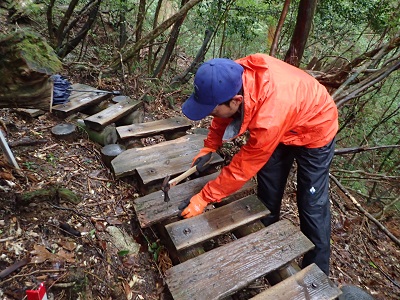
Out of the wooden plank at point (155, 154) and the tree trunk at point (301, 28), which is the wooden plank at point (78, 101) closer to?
the wooden plank at point (155, 154)

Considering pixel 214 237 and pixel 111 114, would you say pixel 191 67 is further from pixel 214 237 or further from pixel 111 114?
pixel 214 237

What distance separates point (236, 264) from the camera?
81.3 inches

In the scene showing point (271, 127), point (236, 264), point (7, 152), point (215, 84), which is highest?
point (215, 84)

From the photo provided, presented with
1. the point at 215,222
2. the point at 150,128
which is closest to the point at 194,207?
the point at 215,222

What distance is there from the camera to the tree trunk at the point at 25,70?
1.64 m

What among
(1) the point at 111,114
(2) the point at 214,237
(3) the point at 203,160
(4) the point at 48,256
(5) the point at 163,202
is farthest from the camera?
(1) the point at 111,114

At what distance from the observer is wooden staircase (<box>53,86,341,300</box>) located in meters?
1.95

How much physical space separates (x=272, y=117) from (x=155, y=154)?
4.90 feet

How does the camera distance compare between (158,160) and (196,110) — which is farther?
(158,160)

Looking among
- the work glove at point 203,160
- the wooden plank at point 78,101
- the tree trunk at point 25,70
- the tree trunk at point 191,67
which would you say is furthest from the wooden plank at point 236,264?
the tree trunk at point 191,67

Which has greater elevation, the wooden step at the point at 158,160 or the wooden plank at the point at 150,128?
the wooden plank at the point at 150,128

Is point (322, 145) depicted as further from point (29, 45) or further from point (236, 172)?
point (29, 45)

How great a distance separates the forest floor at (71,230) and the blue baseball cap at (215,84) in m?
1.19

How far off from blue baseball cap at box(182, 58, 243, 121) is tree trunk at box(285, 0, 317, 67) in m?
1.87
